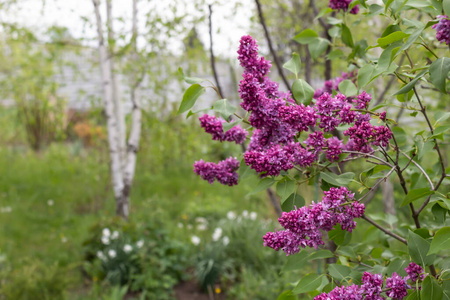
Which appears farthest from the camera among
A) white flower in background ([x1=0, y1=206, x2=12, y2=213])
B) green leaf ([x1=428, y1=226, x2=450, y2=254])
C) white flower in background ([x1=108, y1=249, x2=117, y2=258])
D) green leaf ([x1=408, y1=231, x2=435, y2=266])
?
white flower in background ([x1=0, y1=206, x2=12, y2=213])

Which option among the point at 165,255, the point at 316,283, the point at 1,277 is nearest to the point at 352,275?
the point at 316,283

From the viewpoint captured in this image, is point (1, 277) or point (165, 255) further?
point (165, 255)

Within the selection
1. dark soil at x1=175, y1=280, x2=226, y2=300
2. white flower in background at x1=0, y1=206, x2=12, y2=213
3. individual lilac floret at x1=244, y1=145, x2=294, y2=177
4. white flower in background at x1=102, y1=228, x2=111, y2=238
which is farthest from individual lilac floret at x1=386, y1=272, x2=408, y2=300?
white flower in background at x1=0, y1=206, x2=12, y2=213

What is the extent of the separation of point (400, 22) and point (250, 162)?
69 centimetres

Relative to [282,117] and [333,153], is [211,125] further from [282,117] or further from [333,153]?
[333,153]

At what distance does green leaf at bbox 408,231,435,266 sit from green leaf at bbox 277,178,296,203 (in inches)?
→ 11.8

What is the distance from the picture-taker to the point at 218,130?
3.76 feet

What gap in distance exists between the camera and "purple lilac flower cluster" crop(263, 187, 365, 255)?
0.89 m

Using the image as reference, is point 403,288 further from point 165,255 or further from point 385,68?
point 165,255

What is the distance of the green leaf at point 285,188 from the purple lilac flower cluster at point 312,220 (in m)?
0.08

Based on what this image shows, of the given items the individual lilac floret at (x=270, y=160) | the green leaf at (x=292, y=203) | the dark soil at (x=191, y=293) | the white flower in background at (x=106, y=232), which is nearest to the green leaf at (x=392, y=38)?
the individual lilac floret at (x=270, y=160)

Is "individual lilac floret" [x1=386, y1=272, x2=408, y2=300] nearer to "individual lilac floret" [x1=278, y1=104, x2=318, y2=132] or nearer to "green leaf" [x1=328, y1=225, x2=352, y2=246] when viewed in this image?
"green leaf" [x1=328, y1=225, x2=352, y2=246]

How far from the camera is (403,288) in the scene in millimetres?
918

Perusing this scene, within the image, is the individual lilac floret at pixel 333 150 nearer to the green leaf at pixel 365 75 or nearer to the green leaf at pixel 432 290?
the green leaf at pixel 365 75
